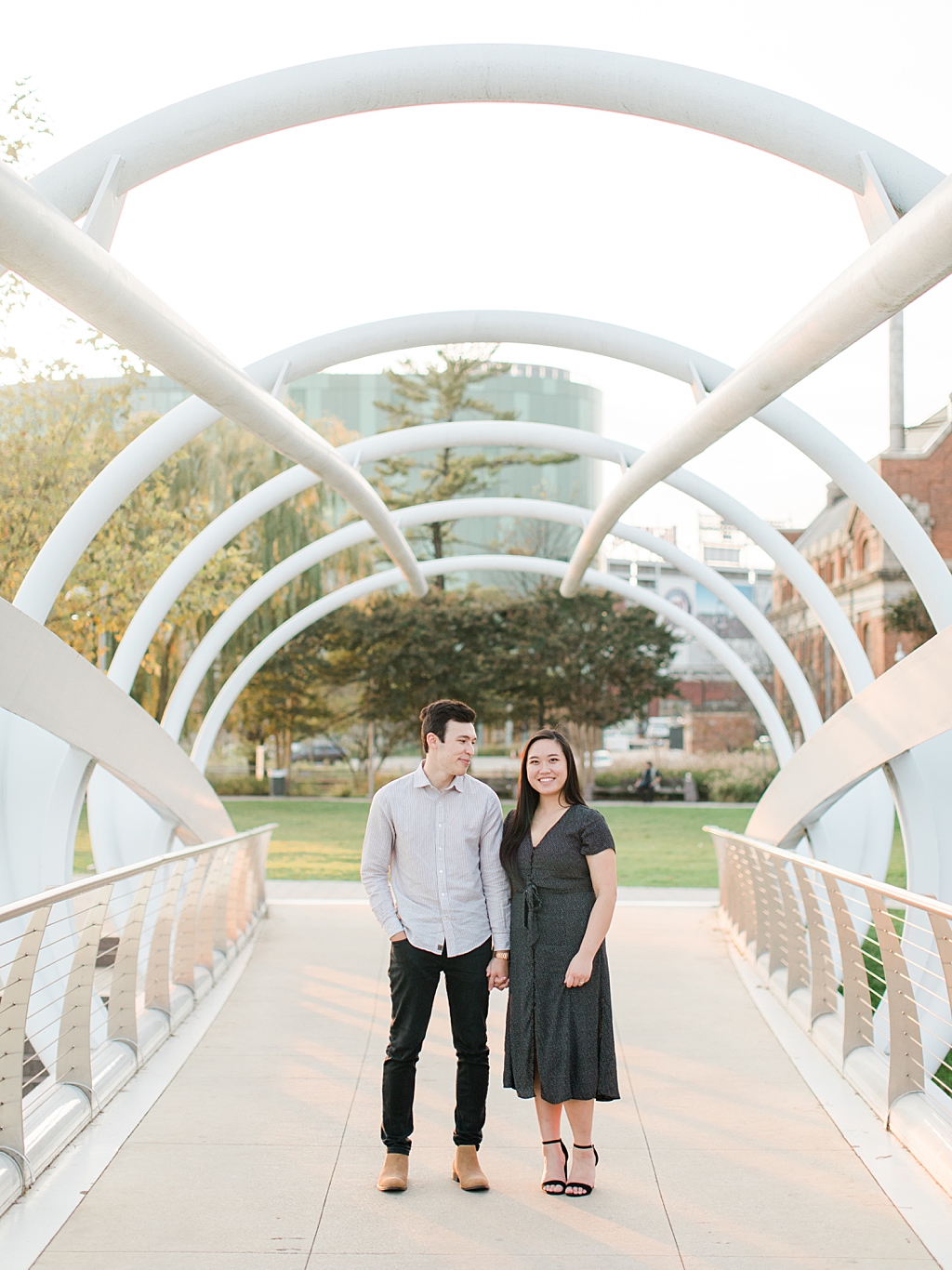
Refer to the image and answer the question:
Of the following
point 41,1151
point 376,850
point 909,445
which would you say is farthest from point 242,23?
point 909,445

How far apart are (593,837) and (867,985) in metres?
2.18

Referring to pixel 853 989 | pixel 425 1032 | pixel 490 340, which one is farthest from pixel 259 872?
pixel 425 1032

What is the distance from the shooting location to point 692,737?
44062mm

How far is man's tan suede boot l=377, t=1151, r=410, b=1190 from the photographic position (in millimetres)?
4367

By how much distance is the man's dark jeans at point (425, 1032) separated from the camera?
4395mm

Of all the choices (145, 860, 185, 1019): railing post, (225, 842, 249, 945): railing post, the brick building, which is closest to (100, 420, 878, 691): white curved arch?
(225, 842, 249, 945): railing post

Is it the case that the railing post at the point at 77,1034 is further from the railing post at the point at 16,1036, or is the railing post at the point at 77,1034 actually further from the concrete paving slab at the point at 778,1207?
the concrete paving slab at the point at 778,1207

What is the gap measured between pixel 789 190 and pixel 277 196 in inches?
147

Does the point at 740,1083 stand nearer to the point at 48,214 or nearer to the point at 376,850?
the point at 376,850

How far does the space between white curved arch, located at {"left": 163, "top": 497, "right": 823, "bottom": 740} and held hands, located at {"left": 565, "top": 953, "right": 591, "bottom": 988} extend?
8287 mm

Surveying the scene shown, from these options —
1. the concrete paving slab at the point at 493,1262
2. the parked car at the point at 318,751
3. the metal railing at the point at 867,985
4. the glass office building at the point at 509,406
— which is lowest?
the concrete paving slab at the point at 493,1262

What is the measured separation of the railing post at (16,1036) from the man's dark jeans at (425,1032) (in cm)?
124

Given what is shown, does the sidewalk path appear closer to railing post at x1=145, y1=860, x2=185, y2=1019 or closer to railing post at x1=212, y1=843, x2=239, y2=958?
railing post at x1=145, y1=860, x2=185, y2=1019

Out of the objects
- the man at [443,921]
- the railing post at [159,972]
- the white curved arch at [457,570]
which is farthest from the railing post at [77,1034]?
the white curved arch at [457,570]
